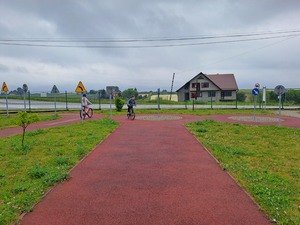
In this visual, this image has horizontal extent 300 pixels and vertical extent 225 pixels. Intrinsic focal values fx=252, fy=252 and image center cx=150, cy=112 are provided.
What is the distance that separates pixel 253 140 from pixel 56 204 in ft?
26.9

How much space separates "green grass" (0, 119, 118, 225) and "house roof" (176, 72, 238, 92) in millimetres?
50905

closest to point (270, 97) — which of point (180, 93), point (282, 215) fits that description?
point (180, 93)

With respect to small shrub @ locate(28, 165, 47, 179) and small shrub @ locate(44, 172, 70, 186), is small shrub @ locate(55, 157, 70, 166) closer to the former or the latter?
small shrub @ locate(28, 165, 47, 179)

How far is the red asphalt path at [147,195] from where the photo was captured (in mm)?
3828

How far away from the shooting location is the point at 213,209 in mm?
4121

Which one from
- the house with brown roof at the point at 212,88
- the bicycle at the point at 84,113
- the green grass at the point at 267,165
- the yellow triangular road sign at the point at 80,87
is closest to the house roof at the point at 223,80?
the house with brown roof at the point at 212,88

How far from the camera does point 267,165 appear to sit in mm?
6562

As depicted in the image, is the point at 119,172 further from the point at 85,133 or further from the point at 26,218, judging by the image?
→ the point at 85,133

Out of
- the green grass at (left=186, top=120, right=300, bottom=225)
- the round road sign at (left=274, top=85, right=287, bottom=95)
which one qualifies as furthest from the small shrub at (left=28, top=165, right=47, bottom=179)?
the round road sign at (left=274, top=85, right=287, bottom=95)

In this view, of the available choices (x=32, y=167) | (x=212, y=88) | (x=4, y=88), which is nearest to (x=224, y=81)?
(x=212, y=88)

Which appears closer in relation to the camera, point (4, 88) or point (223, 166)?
point (223, 166)

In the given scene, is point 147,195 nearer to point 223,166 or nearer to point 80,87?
point 223,166

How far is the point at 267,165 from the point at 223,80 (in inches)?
2215

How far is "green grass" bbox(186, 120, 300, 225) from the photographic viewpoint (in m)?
4.19
